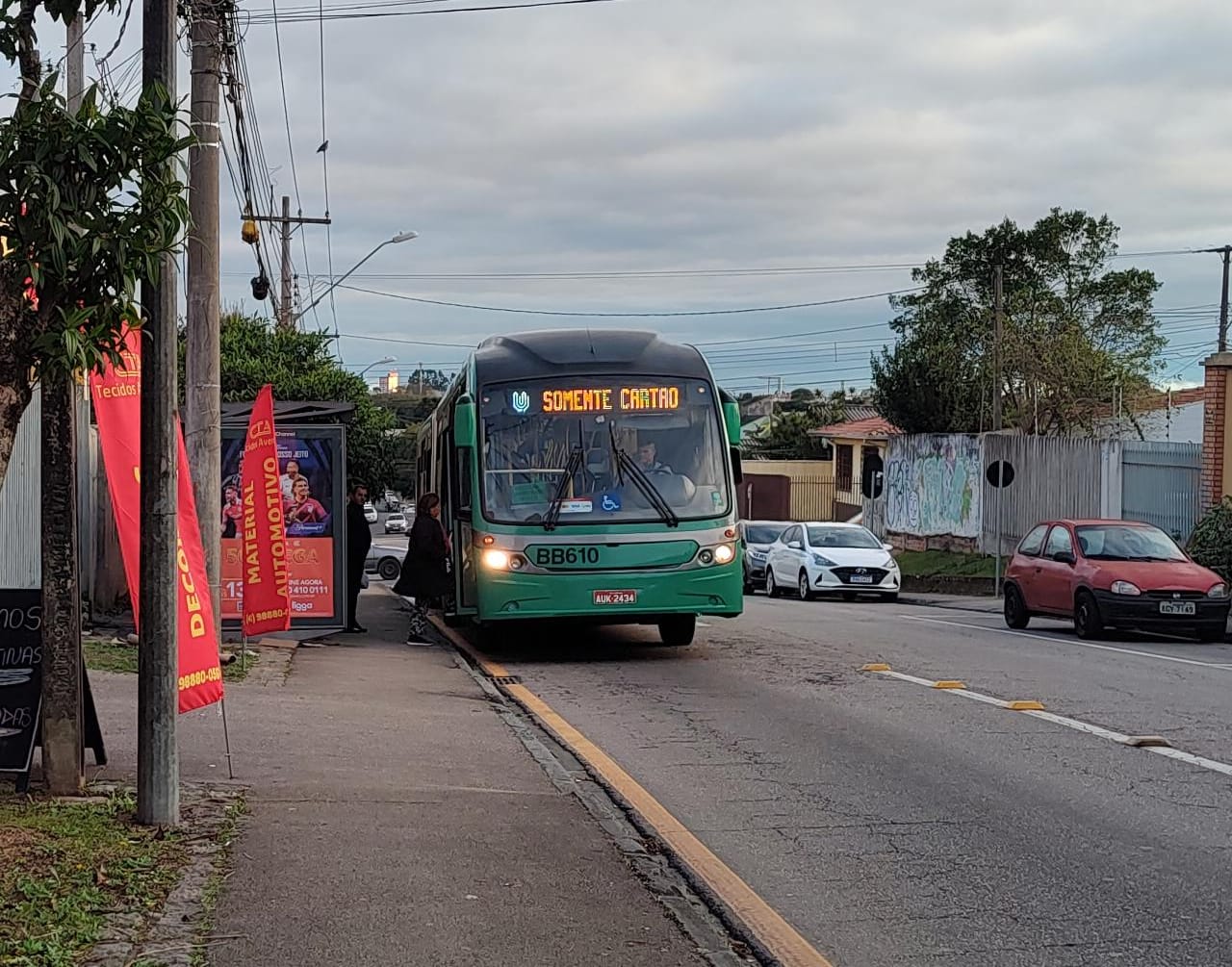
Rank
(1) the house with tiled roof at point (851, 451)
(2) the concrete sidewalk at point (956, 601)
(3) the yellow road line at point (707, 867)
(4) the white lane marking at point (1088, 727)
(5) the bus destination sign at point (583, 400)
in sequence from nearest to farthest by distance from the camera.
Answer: (3) the yellow road line at point (707, 867) → (4) the white lane marking at point (1088, 727) → (5) the bus destination sign at point (583, 400) → (2) the concrete sidewalk at point (956, 601) → (1) the house with tiled roof at point (851, 451)

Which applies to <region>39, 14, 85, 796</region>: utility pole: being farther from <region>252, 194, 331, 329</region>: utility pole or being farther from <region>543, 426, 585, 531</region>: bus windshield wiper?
<region>252, 194, 331, 329</region>: utility pole

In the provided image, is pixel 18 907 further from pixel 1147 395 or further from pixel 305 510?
pixel 1147 395

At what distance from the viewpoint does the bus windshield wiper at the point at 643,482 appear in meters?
15.0

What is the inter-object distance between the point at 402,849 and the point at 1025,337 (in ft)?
127

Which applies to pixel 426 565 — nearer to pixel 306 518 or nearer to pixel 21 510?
pixel 306 518

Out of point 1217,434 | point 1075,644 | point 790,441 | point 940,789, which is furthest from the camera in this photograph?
point 790,441

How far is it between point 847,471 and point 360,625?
4456 centimetres

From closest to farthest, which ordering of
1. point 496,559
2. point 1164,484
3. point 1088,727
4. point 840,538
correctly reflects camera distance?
point 1088,727 → point 496,559 → point 1164,484 → point 840,538

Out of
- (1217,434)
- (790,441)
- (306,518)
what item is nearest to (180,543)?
(306,518)

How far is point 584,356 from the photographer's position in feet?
50.8

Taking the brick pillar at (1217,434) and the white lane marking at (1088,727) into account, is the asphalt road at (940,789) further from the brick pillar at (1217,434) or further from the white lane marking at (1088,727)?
the brick pillar at (1217,434)

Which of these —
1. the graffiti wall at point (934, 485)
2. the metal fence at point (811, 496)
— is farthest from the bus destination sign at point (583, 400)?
the metal fence at point (811, 496)

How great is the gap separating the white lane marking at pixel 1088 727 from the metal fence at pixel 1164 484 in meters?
16.7

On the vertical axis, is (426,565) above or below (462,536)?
below
